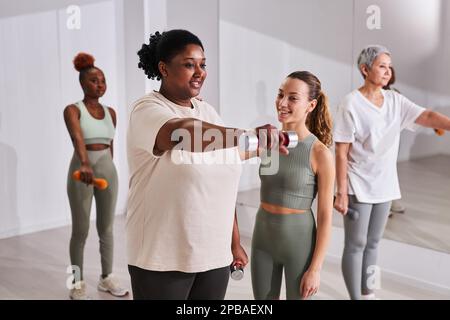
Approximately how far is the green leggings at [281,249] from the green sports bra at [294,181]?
39mm

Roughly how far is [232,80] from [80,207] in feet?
4.64

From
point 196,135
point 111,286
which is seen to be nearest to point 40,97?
point 111,286

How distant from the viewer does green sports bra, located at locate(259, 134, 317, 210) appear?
60.7 inches

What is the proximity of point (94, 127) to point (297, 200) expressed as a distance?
5.38 ft

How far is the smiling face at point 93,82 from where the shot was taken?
2961mm

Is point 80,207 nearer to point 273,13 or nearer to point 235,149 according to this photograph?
point 273,13

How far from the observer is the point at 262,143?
3.95 feet

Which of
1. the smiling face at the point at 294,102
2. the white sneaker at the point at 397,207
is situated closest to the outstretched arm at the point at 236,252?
the smiling face at the point at 294,102

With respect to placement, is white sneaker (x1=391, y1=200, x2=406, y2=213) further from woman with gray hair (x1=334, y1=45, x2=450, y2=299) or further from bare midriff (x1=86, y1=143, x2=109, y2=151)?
bare midriff (x1=86, y1=143, x2=109, y2=151)

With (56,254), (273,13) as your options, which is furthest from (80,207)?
(273,13)

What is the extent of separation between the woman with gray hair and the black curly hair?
2.76 ft

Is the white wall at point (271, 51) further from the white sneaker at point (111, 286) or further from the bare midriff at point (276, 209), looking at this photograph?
the white sneaker at point (111, 286)

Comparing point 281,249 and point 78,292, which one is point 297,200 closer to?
point 281,249

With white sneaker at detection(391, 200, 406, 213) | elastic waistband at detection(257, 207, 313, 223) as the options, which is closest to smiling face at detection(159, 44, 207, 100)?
elastic waistband at detection(257, 207, 313, 223)
